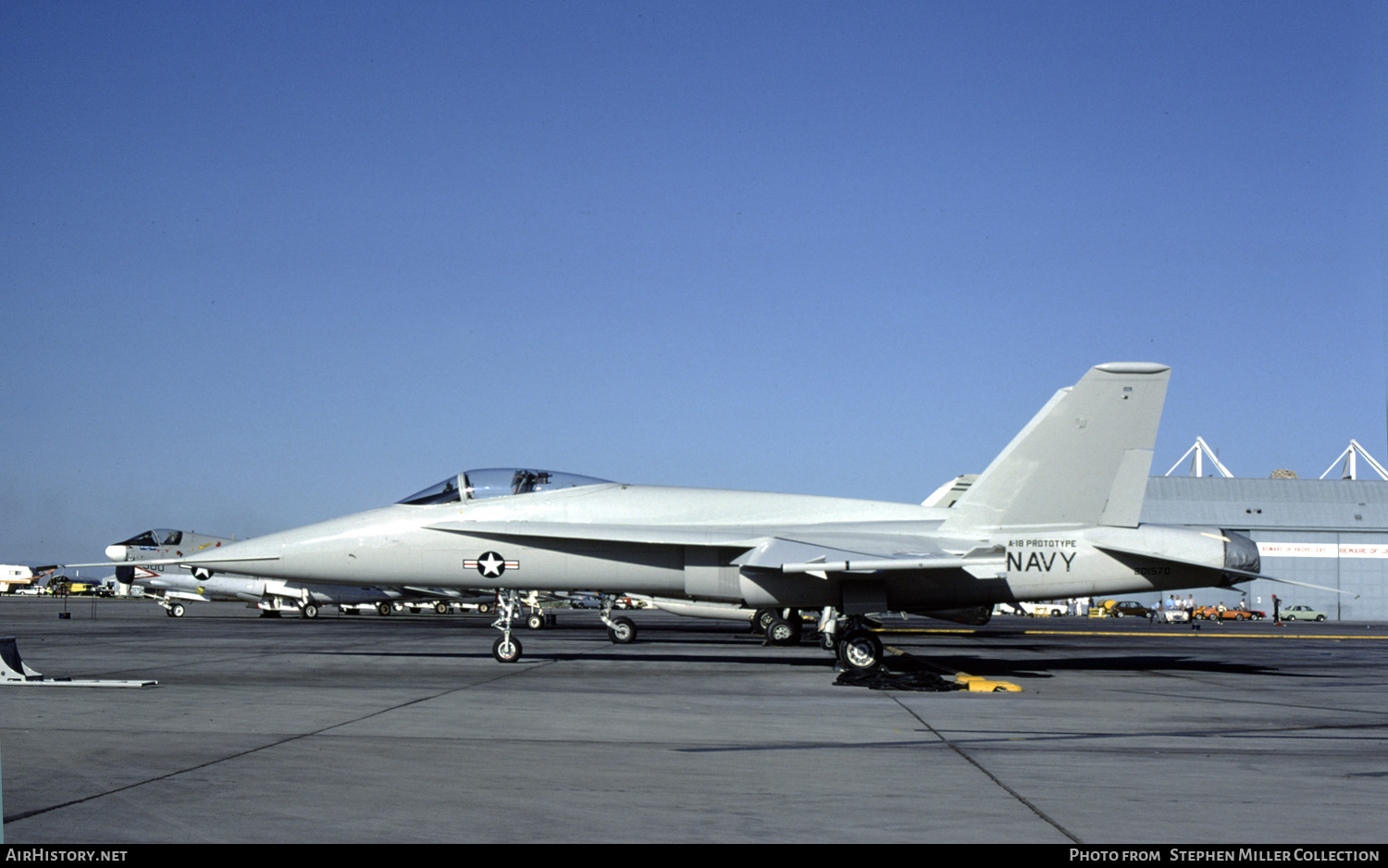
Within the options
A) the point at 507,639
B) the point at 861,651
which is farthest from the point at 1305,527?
the point at 507,639

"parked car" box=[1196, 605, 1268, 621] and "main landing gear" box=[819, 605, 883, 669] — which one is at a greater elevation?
"main landing gear" box=[819, 605, 883, 669]

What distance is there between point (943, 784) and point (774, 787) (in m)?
1.14

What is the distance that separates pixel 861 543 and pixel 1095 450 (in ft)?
12.9

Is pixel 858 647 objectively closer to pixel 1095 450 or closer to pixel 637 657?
pixel 1095 450

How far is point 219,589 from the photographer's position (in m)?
42.8

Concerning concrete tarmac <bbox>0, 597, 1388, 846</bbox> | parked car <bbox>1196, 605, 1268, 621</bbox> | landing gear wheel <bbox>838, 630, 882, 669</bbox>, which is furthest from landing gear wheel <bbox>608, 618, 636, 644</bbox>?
parked car <bbox>1196, 605, 1268, 621</bbox>

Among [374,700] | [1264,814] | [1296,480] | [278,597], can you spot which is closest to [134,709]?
[374,700]

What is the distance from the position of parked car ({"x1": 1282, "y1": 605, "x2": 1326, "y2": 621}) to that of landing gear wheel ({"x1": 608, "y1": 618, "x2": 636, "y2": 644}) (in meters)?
55.7

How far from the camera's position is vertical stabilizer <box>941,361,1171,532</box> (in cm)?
1669

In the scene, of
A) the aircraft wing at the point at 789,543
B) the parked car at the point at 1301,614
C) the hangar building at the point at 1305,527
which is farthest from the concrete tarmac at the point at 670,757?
the hangar building at the point at 1305,527

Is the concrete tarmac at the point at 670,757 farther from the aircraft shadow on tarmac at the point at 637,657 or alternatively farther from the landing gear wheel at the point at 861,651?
the aircraft shadow on tarmac at the point at 637,657

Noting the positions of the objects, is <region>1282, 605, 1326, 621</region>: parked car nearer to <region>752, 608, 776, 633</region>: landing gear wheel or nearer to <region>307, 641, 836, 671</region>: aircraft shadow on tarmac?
<region>752, 608, 776, 633</region>: landing gear wheel

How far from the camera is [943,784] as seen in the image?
7102 mm

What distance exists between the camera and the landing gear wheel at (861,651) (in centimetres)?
1645
